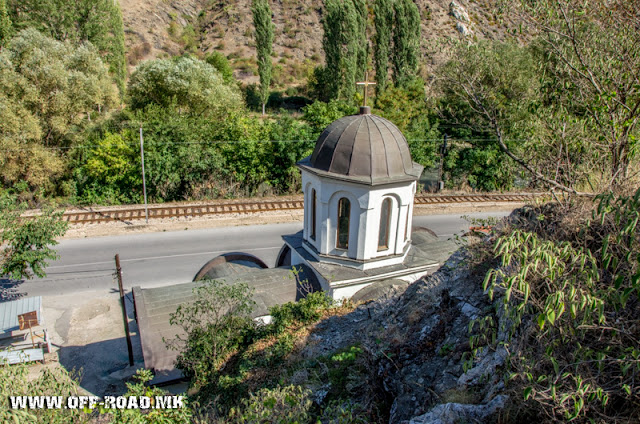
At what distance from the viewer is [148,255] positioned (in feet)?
55.7

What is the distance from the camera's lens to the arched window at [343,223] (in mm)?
10203

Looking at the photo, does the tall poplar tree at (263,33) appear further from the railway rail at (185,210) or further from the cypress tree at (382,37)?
the railway rail at (185,210)

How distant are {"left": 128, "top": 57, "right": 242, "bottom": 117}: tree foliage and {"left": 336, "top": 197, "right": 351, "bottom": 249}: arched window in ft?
63.0

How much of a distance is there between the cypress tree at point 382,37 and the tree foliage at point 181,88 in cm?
1257

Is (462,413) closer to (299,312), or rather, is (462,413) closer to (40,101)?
(299,312)

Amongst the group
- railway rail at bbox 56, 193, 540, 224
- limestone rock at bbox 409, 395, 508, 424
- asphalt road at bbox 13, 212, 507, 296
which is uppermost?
limestone rock at bbox 409, 395, 508, 424

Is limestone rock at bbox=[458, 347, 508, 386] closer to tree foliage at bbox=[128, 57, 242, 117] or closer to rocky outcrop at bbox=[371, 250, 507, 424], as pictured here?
rocky outcrop at bbox=[371, 250, 507, 424]

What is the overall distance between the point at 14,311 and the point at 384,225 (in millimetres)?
9817

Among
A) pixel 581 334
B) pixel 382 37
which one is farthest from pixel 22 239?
pixel 382 37

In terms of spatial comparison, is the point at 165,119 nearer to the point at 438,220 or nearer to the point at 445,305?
the point at 438,220

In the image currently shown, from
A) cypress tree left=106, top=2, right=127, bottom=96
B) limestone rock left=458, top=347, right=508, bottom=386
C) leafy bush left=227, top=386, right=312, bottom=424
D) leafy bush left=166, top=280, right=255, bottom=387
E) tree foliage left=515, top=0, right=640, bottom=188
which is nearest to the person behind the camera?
limestone rock left=458, top=347, right=508, bottom=386

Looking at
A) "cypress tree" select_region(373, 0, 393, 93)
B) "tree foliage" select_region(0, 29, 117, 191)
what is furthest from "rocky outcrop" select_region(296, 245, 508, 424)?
"cypress tree" select_region(373, 0, 393, 93)

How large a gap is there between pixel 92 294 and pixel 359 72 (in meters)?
28.3

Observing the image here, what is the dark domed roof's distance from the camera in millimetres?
9508
